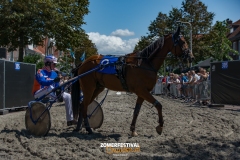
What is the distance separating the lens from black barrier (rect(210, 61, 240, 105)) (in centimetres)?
1474

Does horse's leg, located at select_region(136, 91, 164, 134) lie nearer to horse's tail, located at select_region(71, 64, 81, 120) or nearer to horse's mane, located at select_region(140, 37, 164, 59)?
horse's mane, located at select_region(140, 37, 164, 59)

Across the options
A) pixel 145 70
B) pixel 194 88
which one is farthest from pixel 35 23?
pixel 145 70

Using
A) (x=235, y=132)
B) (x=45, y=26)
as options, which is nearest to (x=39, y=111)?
(x=235, y=132)

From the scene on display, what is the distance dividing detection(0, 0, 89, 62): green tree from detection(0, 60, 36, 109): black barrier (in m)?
A: 10.2

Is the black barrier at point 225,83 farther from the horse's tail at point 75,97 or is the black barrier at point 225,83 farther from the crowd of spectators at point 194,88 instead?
the horse's tail at point 75,97

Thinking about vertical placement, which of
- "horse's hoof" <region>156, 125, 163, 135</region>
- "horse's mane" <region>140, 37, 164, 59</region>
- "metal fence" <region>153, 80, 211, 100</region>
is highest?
Result: "horse's mane" <region>140, 37, 164, 59</region>

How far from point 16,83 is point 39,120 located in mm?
7427

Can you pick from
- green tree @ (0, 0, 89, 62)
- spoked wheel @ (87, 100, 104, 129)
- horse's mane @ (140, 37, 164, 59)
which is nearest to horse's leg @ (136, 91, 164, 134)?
horse's mane @ (140, 37, 164, 59)

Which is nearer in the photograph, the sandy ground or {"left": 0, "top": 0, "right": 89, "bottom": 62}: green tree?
the sandy ground

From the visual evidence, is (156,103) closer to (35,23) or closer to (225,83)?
(225,83)

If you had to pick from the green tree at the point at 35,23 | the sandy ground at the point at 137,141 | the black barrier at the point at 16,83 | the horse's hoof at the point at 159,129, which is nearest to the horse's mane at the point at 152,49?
the horse's hoof at the point at 159,129

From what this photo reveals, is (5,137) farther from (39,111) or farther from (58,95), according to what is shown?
(58,95)

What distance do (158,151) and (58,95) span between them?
10.4ft

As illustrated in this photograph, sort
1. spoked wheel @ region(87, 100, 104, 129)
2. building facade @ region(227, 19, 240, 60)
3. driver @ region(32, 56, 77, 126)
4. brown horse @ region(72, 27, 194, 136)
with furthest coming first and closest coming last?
building facade @ region(227, 19, 240, 60)
spoked wheel @ region(87, 100, 104, 129)
driver @ region(32, 56, 77, 126)
brown horse @ region(72, 27, 194, 136)
